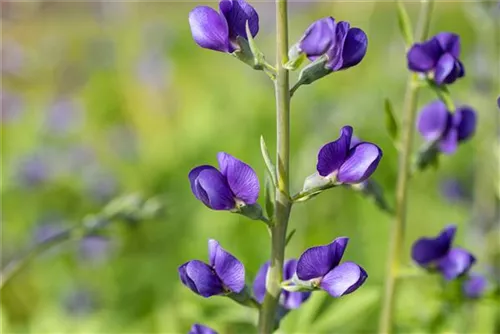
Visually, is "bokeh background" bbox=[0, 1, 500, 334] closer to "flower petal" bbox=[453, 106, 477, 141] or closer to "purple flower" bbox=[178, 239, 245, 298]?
"flower petal" bbox=[453, 106, 477, 141]

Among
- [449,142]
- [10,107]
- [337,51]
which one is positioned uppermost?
[337,51]

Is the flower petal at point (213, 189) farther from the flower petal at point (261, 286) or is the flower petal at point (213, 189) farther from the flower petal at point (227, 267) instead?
the flower petal at point (261, 286)

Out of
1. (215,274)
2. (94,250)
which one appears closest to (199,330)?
(215,274)

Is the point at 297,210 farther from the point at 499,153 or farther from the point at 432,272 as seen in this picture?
the point at 432,272

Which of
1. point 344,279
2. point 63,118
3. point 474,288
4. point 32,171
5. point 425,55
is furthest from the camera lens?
point 63,118

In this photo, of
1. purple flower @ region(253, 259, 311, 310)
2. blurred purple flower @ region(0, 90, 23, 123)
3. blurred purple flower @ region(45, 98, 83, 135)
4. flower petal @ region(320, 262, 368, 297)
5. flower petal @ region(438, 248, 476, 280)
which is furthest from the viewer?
blurred purple flower @ region(45, 98, 83, 135)

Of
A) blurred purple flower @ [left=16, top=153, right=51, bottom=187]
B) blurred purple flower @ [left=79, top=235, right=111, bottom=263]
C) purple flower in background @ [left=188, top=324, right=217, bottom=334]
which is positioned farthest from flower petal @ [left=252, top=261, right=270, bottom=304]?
blurred purple flower @ [left=16, top=153, right=51, bottom=187]

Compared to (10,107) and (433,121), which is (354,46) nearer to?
(433,121)

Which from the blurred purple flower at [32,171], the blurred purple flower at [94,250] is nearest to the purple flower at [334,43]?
the blurred purple flower at [94,250]
